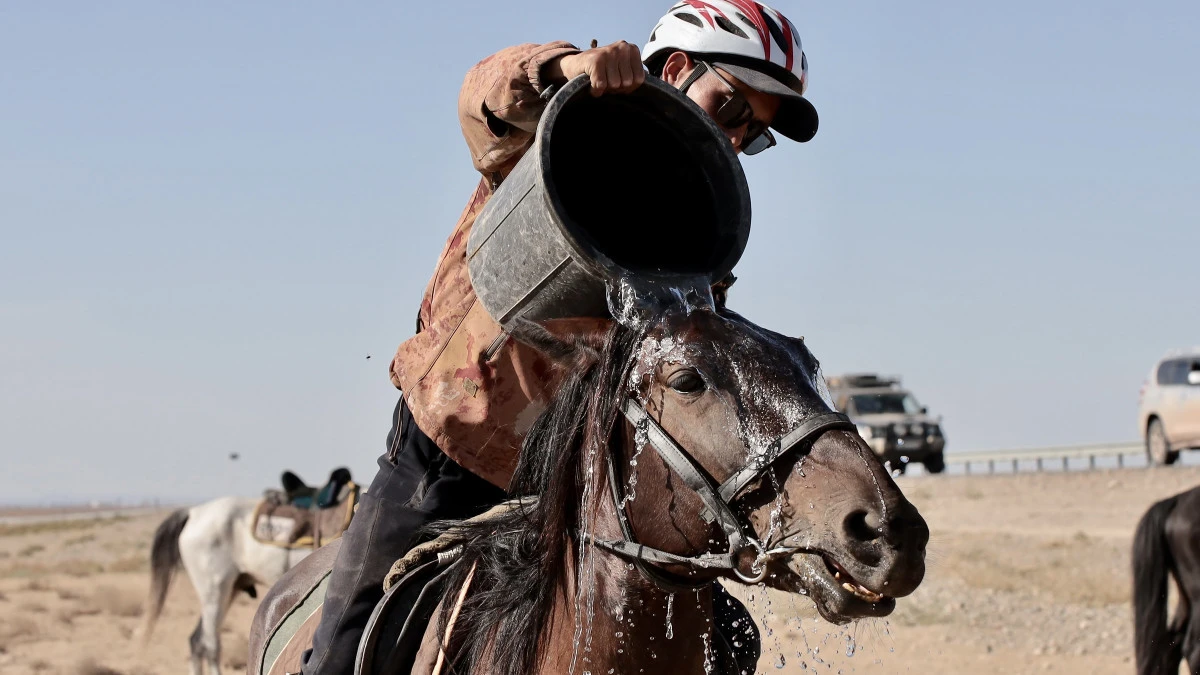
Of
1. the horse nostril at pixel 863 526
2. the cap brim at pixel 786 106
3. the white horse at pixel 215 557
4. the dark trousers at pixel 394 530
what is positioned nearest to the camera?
the horse nostril at pixel 863 526

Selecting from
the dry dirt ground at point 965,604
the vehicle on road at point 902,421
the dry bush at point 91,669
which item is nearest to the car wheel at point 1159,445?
the dry dirt ground at point 965,604

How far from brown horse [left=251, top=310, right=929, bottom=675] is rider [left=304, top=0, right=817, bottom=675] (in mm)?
217

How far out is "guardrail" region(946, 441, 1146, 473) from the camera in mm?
34031

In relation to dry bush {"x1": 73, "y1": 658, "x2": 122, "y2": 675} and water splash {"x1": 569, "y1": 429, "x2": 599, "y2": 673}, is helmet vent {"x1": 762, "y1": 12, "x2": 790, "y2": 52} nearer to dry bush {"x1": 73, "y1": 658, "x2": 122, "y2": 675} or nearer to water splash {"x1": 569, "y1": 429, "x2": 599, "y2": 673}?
water splash {"x1": 569, "y1": 429, "x2": 599, "y2": 673}

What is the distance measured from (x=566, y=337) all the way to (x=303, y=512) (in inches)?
471

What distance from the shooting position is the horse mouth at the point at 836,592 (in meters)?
2.31

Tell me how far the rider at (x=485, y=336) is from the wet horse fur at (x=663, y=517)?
8.5 inches

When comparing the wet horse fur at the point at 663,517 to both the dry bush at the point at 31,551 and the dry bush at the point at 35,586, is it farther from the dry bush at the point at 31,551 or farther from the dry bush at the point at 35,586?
the dry bush at the point at 31,551

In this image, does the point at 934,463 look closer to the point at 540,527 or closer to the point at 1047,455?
the point at 1047,455

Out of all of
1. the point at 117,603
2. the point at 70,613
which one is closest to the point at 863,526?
the point at 70,613

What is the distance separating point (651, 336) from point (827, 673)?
303 inches

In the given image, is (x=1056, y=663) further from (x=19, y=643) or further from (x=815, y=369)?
(x=19, y=643)

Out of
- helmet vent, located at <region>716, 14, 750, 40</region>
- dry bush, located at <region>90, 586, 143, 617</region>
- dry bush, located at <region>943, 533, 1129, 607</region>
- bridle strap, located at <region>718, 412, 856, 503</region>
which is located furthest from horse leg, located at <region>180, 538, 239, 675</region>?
bridle strap, located at <region>718, 412, 856, 503</region>

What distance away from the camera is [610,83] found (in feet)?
8.98
